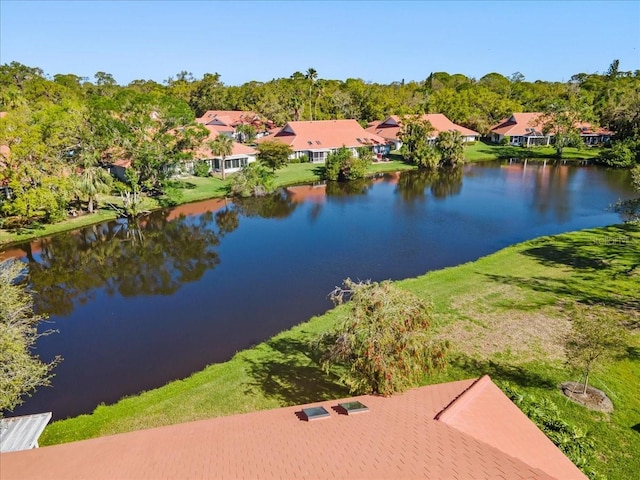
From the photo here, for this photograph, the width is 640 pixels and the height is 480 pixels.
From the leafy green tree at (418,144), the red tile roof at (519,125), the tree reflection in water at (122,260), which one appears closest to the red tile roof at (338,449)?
the tree reflection in water at (122,260)

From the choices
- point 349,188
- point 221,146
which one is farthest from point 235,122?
point 349,188

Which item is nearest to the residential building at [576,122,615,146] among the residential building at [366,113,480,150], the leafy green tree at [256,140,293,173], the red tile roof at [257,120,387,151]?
the residential building at [366,113,480,150]

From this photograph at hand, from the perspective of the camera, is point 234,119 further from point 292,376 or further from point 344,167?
point 292,376

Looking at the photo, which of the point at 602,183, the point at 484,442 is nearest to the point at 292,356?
the point at 484,442

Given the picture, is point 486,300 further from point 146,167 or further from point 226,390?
point 146,167

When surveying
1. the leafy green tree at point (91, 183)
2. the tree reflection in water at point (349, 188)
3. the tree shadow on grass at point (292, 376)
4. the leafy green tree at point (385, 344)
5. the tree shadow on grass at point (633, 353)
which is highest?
the leafy green tree at point (91, 183)

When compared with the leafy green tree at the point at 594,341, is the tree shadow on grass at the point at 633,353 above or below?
below

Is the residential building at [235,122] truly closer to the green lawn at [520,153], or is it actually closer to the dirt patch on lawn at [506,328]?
the green lawn at [520,153]
